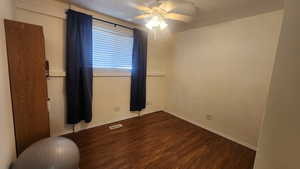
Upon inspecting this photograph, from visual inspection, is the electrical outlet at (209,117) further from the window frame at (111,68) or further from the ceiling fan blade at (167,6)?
the ceiling fan blade at (167,6)

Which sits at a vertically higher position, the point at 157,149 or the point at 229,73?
the point at 229,73

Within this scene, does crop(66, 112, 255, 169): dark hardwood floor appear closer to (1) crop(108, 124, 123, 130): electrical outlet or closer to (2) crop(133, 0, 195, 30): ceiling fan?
(1) crop(108, 124, 123, 130): electrical outlet

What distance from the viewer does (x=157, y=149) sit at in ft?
6.75

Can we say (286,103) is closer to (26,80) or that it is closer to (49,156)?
(49,156)

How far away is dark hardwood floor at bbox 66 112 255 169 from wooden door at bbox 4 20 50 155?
2.43ft

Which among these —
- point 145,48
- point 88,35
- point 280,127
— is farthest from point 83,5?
point 280,127

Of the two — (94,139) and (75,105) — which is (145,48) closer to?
(75,105)

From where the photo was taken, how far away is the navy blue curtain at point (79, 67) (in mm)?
2088

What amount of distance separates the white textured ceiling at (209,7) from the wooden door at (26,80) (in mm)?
1066

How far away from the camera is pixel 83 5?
2123mm

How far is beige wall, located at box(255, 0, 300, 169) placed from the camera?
633 mm

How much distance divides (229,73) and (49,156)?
2967 millimetres

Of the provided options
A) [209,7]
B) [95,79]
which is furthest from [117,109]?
[209,7]

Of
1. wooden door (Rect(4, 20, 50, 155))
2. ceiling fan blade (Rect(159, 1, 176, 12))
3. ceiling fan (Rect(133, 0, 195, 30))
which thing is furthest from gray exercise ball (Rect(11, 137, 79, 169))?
ceiling fan blade (Rect(159, 1, 176, 12))
